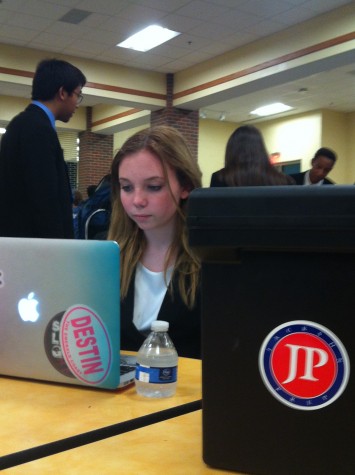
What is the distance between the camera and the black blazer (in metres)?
1.36

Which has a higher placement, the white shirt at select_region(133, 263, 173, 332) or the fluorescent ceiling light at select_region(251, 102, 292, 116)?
the fluorescent ceiling light at select_region(251, 102, 292, 116)

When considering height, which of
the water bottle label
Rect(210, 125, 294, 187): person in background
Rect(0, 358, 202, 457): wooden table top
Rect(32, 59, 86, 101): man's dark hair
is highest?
Rect(32, 59, 86, 101): man's dark hair

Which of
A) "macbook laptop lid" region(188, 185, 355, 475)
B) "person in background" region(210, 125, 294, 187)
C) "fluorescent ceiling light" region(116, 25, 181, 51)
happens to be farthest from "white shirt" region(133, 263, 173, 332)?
"fluorescent ceiling light" region(116, 25, 181, 51)

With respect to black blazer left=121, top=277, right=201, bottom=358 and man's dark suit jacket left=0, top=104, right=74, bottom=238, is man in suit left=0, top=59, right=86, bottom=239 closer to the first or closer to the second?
man's dark suit jacket left=0, top=104, right=74, bottom=238

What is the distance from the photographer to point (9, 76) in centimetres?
714

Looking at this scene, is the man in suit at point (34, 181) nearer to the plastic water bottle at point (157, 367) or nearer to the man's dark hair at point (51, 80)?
the man's dark hair at point (51, 80)

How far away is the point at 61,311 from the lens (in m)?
0.92

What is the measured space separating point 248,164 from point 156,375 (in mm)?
1702

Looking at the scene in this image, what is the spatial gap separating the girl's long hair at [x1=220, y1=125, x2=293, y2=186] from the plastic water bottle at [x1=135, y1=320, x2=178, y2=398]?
1.47 metres

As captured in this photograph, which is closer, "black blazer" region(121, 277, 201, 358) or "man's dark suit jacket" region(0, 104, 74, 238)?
"black blazer" region(121, 277, 201, 358)

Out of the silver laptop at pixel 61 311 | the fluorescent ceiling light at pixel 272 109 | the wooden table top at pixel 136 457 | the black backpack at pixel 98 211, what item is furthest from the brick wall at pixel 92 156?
the wooden table top at pixel 136 457

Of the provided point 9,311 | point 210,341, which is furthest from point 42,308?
point 210,341

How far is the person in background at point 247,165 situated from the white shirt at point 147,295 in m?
1.05

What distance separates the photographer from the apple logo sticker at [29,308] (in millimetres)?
946
